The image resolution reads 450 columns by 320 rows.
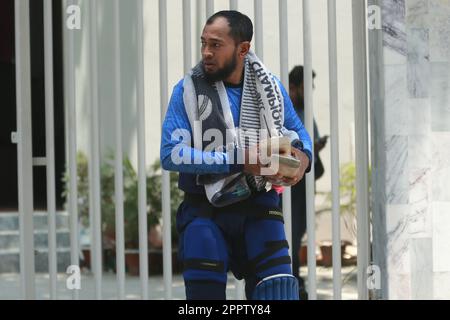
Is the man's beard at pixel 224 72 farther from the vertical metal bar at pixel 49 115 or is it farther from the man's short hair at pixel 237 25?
the vertical metal bar at pixel 49 115

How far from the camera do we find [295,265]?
7.11 metres

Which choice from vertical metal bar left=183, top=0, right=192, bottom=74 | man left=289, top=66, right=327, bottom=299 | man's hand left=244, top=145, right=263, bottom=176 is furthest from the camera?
man left=289, top=66, right=327, bottom=299

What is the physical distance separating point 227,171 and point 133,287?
512 centimetres

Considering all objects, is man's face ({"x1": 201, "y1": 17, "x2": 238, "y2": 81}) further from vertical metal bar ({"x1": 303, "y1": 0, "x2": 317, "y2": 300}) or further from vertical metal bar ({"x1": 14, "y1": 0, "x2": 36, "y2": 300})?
vertical metal bar ({"x1": 14, "y1": 0, "x2": 36, "y2": 300})

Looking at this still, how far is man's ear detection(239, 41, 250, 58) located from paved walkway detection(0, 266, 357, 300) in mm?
3735

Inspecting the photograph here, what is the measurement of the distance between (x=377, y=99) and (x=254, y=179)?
1.76 metres

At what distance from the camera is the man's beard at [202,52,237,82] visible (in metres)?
4.21

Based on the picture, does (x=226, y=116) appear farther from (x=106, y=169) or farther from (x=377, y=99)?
(x=106, y=169)

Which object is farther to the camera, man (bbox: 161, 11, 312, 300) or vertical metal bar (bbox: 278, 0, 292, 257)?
vertical metal bar (bbox: 278, 0, 292, 257)

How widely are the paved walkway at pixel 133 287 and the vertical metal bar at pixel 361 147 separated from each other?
212cm

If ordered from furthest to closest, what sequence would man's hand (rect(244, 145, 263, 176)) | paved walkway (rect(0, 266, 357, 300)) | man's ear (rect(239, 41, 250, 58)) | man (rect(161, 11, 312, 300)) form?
paved walkway (rect(0, 266, 357, 300)), man's ear (rect(239, 41, 250, 58)), man (rect(161, 11, 312, 300)), man's hand (rect(244, 145, 263, 176))

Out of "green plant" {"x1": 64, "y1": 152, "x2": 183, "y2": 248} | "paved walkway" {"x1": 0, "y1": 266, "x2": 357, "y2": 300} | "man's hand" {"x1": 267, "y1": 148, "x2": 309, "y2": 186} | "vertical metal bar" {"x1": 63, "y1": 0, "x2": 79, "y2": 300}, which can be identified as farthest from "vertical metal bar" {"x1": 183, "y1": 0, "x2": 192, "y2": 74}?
"green plant" {"x1": 64, "y1": 152, "x2": 183, "y2": 248}

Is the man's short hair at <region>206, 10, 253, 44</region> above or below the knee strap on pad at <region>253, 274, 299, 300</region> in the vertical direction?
above
